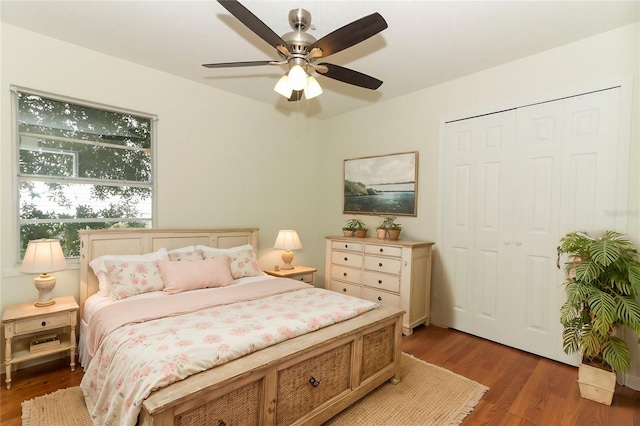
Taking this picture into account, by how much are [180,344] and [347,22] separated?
250cm

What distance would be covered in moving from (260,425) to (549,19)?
335 centimetres

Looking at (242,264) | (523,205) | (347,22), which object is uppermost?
(347,22)

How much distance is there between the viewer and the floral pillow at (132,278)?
8.17ft

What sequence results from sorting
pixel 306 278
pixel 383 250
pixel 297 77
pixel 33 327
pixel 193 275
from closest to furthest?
pixel 297 77 → pixel 33 327 → pixel 193 275 → pixel 383 250 → pixel 306 278

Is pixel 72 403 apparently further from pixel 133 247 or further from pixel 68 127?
pixel 68 127

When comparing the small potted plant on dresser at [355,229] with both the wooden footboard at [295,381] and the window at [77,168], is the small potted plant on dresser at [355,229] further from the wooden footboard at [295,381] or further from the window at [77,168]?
the window at [77,168]

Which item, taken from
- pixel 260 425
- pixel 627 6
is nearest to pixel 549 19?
pixel 627 6

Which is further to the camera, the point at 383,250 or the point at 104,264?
the point at 383,250

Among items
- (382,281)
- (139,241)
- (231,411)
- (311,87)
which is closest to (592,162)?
(382,281)

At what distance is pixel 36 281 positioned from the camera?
2.45m

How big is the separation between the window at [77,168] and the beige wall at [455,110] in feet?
8.46

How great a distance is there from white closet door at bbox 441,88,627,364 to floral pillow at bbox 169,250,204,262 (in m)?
2.71

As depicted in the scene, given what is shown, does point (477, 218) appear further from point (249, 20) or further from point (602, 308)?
point (249, 20)

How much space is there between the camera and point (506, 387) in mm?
2355
